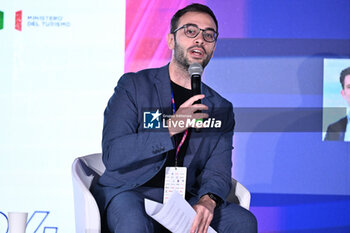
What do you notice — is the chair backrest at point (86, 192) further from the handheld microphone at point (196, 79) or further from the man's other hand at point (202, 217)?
the handheld microphone at point (196, 79)

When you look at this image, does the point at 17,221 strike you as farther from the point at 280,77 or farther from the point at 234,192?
the point at 280,77

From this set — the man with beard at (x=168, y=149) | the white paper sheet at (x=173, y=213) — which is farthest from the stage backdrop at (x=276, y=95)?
the white paper sheet at (x=173, y=213)

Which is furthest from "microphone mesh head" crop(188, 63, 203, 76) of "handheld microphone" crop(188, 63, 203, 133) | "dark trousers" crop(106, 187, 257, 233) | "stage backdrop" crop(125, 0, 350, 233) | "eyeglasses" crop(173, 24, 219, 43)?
"stage backdrop" crop(125, 0, 350, 233)

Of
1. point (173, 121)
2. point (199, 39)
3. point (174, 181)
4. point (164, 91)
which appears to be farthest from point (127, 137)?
point (199, 39)

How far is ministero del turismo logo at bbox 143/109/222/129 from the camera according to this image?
2053mm

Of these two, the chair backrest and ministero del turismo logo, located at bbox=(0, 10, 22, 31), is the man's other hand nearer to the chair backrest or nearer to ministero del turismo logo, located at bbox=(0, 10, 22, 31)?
the chair backrest

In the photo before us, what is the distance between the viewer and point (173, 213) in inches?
76.6

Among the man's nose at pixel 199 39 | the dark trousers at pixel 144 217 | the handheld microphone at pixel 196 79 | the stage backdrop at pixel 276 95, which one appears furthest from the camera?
the stage backdrop at pixel 276 95

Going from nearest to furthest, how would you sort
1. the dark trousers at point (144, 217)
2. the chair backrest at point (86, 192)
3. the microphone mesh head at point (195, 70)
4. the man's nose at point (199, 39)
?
the dark trousers at point (144, 217)
the chair backrest at point (86, 192)
the microphone mesh head at point (195, 70)
the man's nose at point (199, 39)

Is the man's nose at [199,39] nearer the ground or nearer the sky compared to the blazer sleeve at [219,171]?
nearer the sky

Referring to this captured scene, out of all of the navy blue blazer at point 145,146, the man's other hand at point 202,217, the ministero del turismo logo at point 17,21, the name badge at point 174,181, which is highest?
the ministero del turismo logo at point 17,21

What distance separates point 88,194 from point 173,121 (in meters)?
0.50

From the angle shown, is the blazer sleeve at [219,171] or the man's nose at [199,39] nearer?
the blazer sleeve at [219,171]

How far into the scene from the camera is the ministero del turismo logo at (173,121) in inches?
80.8
